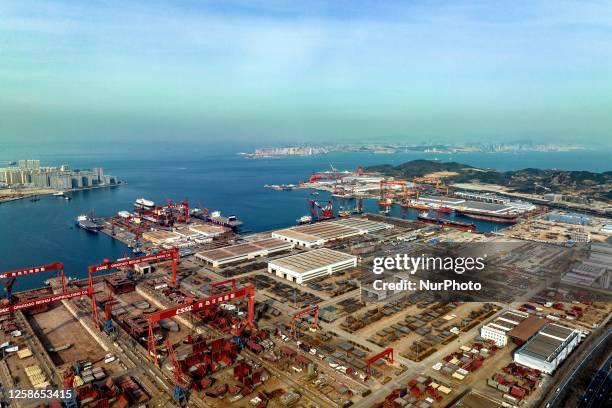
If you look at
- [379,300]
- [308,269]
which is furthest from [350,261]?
[379,300]

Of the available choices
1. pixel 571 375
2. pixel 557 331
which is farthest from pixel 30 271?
pixel 557 331

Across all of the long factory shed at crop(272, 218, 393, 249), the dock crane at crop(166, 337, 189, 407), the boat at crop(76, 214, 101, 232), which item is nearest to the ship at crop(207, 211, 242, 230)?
the long factory shed at crop(272, 218, 393, 249)

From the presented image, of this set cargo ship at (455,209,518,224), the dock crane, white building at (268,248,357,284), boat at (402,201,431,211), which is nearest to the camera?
the dock crane

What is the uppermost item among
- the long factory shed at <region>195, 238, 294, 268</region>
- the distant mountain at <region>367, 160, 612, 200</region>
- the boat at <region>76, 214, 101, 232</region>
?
the distant mountain at <region>367, 160, 612, 200</region>

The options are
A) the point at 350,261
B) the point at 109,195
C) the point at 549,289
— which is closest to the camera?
the point at 549,289

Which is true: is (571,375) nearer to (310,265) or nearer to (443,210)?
(310,265)

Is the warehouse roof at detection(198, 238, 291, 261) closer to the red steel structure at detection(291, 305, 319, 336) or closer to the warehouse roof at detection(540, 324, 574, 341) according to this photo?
the red steel structure at detection(291, 305, 319, 336)

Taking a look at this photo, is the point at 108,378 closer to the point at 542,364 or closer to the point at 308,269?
the point at 308,269
